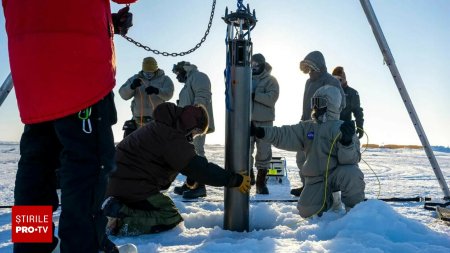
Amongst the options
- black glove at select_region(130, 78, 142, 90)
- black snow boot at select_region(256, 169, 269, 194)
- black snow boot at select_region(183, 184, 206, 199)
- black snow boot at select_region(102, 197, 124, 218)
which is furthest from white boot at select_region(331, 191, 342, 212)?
black glove at select_region(130, 78, 142, 90)

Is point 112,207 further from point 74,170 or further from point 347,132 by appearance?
point 347,132

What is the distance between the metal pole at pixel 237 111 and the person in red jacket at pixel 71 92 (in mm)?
1081

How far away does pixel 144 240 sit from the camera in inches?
90.6

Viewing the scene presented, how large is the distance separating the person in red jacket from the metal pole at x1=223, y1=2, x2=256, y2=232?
1081mm

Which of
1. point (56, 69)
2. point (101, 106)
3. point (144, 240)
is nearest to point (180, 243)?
point (144, 240)

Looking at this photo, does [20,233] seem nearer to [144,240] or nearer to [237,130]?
[144,240]

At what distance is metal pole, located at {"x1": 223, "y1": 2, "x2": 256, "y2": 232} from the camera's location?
2.42m

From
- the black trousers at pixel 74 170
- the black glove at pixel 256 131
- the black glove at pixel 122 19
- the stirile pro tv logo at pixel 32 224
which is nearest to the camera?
the black trousers at pixel 74 170

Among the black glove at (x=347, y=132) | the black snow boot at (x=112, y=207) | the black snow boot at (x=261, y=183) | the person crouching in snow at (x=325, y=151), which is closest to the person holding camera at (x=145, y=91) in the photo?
the black snow boot at (x=261, y=183)

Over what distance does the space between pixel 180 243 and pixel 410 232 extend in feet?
4.33

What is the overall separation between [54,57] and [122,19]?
0.48 metres

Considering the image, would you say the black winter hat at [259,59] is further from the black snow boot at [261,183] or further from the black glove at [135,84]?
the black glove at [135,84]

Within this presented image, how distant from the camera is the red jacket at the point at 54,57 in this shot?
4.49ft

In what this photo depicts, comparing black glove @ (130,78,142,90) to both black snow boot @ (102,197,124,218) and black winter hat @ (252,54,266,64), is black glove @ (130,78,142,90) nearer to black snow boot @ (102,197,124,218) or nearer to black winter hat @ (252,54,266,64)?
black winter hat @ (252,54,266,64)
